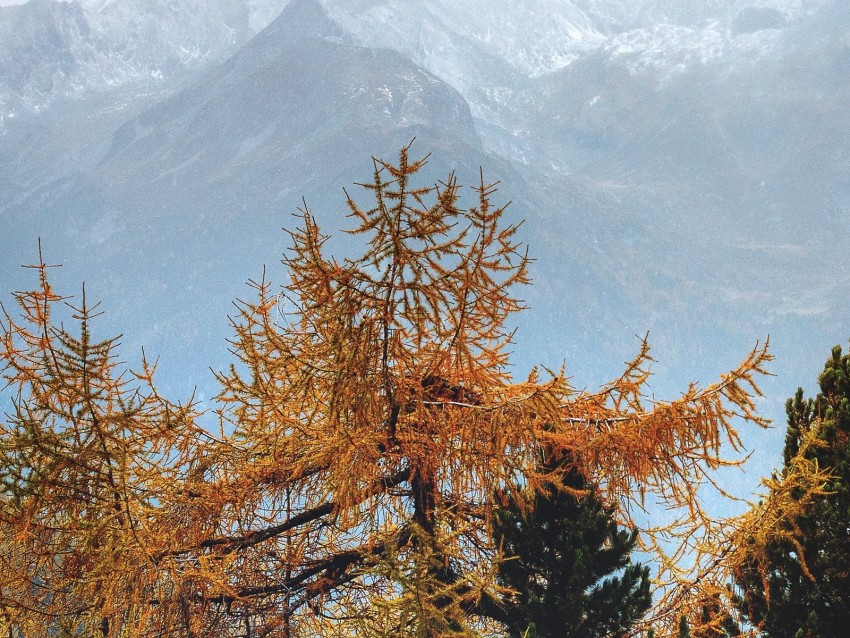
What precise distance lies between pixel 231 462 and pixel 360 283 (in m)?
2.32

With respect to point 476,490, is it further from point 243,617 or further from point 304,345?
point 243,617

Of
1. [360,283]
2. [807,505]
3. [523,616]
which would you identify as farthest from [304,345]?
[807,505]

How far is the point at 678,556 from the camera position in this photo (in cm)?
632

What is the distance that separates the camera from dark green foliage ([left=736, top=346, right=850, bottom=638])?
15.7 ft

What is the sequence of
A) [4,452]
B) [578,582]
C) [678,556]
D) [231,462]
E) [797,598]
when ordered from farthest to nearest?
1. [678,556]
2. [231,462]
3. [578,582]
4. [797,598]
5. [4,452]

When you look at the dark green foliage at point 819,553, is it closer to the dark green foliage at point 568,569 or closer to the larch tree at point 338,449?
the larch tree at point 338,449

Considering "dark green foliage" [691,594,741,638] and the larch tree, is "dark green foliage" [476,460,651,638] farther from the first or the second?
"dark green foliage" [691,594,741,638]

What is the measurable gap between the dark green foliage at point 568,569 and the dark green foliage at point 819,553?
840mm

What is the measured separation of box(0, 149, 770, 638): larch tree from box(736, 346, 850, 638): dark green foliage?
415 mm

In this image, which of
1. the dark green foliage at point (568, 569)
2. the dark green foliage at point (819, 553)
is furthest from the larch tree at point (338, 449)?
the dark green foliage at point (819, 553)

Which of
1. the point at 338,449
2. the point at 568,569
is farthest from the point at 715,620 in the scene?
the point at 338,449

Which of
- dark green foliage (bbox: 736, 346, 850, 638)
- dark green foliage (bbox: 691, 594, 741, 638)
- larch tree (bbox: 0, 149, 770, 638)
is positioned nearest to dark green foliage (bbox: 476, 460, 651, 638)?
larch tree (bbox: 0, 149, 770, 638)

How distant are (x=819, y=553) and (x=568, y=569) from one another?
1.69 meters

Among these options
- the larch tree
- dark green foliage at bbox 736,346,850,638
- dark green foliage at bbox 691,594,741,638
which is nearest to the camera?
the larch tree
